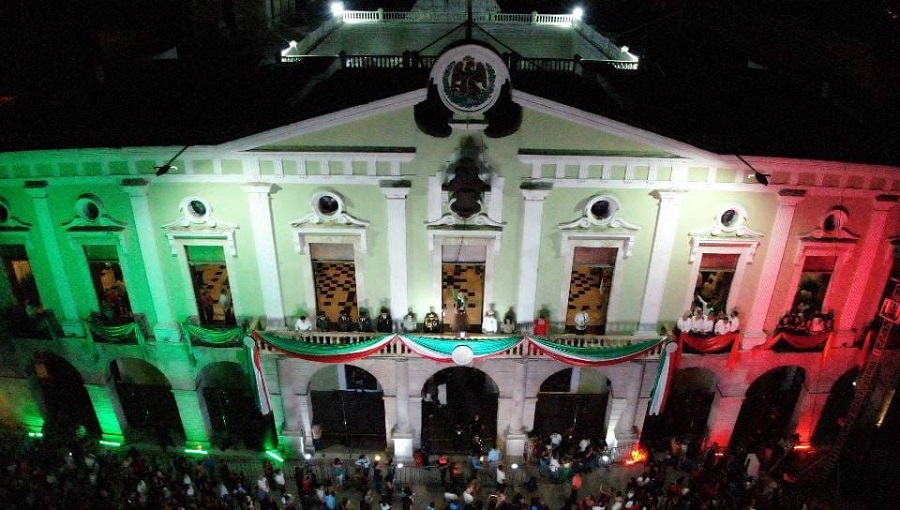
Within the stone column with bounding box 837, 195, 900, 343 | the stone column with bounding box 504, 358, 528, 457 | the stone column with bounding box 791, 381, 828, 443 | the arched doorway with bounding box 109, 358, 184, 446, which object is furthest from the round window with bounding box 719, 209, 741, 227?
the arched doorway with bounding box 109, 358, 184, 446

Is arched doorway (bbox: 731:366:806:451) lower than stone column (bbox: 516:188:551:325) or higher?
lower

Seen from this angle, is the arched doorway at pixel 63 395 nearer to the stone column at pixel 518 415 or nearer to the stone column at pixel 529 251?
the stone column at pixel 518 415

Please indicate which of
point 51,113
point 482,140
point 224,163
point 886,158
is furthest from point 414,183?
point 886,158

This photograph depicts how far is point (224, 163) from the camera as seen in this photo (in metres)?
18.5

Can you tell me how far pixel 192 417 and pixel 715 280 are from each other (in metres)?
21.2

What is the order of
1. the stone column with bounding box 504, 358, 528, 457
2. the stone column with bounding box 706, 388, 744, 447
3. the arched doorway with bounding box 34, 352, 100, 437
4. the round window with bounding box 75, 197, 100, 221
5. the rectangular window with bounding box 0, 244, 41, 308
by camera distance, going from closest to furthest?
the round window with bounding box 75, 197, 100, 221 < the rectangular window with bounding box 0, 244, 41, 308 < the stone column with bounding box 504, 358, 528, 457 < the stone column with bounding box 706, 388, 744, 447 < the arched doorway with bounding box 34, 352, 100, 437

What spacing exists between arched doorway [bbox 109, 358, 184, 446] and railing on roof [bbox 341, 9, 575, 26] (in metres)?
23.9

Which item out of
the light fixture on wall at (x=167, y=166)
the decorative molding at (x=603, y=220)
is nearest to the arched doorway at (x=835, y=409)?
the decorative molding at (x=603, y=220)

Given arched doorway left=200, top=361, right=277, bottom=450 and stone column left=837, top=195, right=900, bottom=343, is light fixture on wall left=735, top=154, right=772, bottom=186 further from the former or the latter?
arched doorway left=200, top=361, right=277, bottom=450

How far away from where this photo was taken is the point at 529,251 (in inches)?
769

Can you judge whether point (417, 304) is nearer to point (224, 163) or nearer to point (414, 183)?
point (414, 183)

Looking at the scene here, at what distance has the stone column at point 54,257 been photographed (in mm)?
19109

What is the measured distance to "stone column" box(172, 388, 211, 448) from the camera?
875 inches

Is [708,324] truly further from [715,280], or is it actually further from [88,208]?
[88,208]
